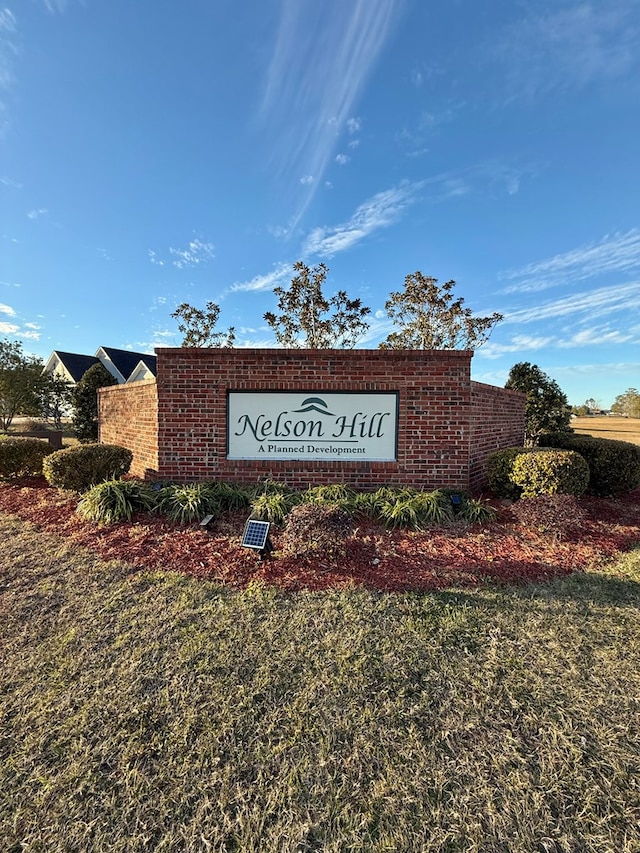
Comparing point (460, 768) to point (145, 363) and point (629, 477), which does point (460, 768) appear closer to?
point (629, 477)

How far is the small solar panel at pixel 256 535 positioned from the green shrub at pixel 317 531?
7.9 inches

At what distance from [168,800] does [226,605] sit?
4.88ft

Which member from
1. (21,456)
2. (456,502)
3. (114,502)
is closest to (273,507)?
(114,502)

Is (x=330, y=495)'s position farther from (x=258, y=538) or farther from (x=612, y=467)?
(x=612, y=467)

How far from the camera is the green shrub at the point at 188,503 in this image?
4.95 metres

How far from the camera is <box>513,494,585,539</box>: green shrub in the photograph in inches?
177

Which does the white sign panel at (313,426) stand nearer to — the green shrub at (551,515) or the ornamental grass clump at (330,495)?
the ornamental grass clump at (330,495)

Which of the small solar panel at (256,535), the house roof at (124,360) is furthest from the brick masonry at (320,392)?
the house roof at (124,360)

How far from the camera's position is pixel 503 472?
5824 millimetres

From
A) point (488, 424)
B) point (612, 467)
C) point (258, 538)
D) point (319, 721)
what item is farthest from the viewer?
point (488, 424)

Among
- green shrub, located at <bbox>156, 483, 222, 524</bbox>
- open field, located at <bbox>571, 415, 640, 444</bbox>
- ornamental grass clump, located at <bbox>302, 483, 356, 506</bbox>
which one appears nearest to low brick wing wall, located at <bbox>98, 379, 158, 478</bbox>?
green shrub, located at <bbox>156, 483, 222, 524</bbox>

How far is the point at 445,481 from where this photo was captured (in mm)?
5902

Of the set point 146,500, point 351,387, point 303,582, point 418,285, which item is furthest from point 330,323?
point 303,582

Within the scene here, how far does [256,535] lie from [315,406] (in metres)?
2.45
